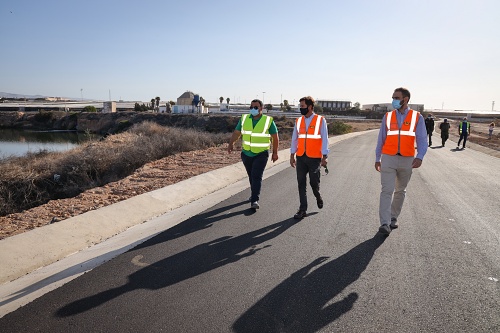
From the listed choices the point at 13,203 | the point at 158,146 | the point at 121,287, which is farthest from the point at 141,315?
the point at 158,146

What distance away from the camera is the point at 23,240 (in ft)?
13.7

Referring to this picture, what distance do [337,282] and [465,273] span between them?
4.99 ft

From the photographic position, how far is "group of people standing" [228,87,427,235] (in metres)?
5.16

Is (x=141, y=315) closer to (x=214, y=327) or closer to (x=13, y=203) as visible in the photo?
(x=214, y=327)

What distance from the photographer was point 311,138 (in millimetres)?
5898

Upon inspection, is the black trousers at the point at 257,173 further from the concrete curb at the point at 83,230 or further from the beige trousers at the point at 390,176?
Answer: the beige trousers at the point at 390,176

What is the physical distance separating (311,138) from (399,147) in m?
1.41

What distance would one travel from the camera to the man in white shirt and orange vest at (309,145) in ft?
19.3

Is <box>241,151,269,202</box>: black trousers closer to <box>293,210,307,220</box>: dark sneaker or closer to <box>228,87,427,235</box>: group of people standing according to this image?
<box>228,87,427,235</box>: group of people standing

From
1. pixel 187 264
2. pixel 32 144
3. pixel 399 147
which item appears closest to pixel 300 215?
pixel 399 147

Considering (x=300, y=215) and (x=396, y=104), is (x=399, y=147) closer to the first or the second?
(x=396, y=104)

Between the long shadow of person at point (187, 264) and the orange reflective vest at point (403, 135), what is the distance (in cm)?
208

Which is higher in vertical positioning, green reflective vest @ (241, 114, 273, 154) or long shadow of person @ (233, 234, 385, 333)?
green reflective vest @ (241, 114, 273, 154)

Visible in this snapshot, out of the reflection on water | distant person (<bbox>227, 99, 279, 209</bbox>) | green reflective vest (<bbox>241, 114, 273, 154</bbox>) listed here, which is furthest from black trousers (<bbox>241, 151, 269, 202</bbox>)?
the reflection on water
